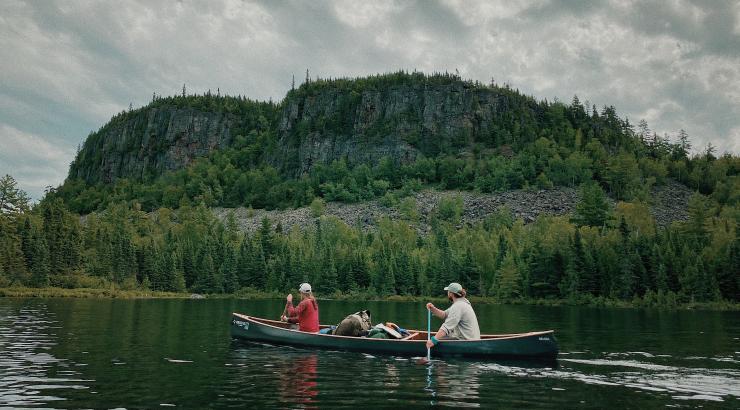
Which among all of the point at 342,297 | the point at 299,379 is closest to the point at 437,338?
the point at 299,379

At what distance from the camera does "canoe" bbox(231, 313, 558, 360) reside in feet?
84.1

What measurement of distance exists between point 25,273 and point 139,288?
21846 mm

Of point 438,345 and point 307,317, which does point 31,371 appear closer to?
point 307,317

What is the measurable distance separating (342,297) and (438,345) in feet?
323

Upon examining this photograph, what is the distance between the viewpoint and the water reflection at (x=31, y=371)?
17.2m

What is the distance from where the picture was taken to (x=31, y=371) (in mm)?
21859

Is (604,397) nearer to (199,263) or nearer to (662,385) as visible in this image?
(662,385)

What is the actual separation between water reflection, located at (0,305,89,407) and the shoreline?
231ft

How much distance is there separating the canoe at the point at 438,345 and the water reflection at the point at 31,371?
10.8 m

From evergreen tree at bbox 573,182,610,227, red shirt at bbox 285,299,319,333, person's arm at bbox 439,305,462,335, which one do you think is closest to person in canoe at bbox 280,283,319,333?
red shirt at bbox 285,299,319,333

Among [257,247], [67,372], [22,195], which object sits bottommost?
[67,372]

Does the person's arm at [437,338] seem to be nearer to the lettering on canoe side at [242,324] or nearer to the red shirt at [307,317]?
the red shirt at [307,317]

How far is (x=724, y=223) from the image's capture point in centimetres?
12781

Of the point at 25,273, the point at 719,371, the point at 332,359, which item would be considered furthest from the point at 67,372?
the point at 25,273
